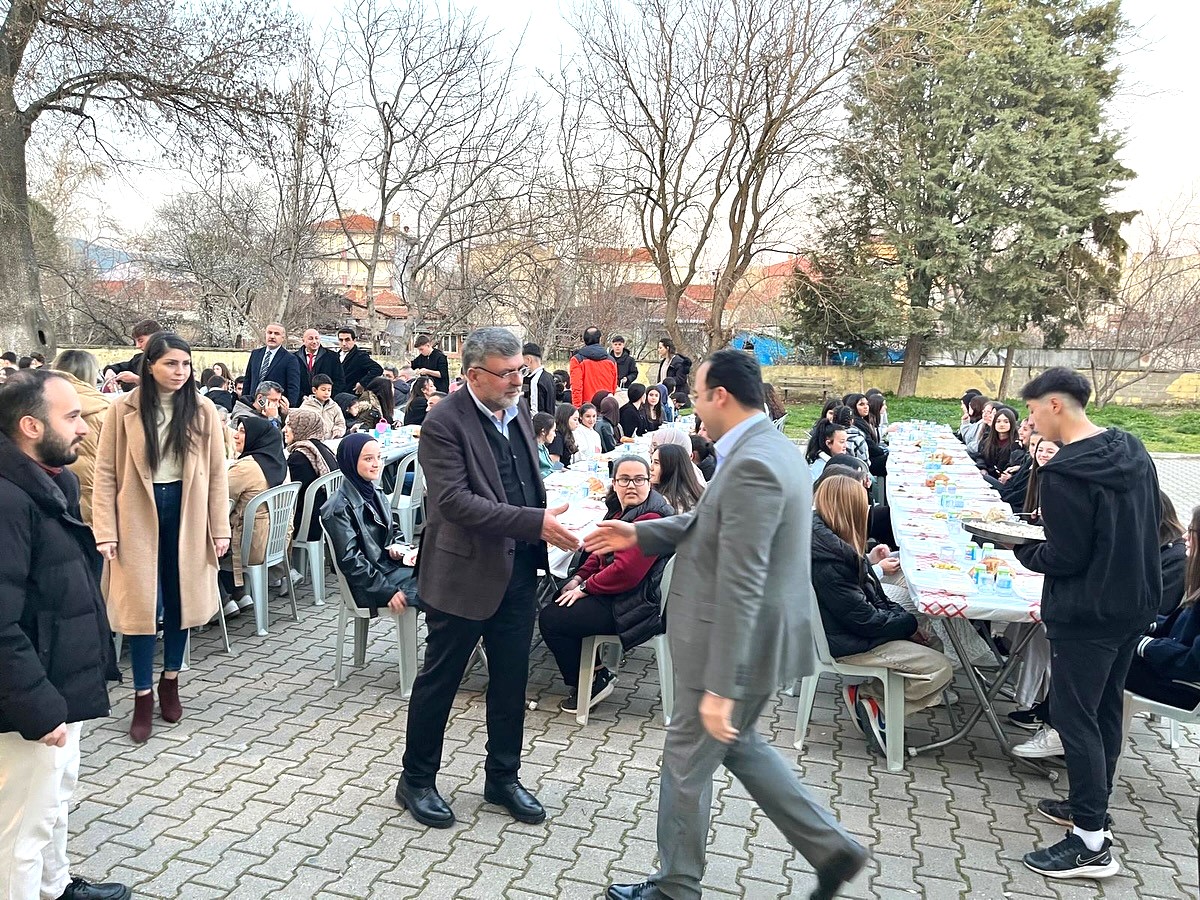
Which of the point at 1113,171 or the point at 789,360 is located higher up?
the point at 1113,171

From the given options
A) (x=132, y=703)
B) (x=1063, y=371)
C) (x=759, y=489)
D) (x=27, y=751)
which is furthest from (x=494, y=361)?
(x=132, y=703)

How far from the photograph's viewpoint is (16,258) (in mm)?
13320

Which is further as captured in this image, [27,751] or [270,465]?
[270,465]

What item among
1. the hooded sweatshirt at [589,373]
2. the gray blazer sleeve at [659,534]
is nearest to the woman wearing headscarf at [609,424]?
the hooded sweatshirt at [589,373]

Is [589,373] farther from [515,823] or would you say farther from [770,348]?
[770,348]

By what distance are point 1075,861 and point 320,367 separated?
27.9ft

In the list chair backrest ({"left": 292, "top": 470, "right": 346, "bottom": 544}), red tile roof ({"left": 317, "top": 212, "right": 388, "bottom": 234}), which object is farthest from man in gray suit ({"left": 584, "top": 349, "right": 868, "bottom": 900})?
red tile roof ({"left": 317, "top": 212, "right": 388, "bottom": 234})

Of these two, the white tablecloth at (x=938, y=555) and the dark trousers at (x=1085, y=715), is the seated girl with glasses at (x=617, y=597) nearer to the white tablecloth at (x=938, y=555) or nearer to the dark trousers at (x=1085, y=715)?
the white tablecloth at (x=938, y=555)

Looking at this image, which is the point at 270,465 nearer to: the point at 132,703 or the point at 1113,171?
the point at 132,703

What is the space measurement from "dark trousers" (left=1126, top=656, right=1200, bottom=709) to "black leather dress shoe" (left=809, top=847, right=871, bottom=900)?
1.70 m

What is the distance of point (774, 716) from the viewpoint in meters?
4.54

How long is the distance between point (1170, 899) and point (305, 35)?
1620 centimetres

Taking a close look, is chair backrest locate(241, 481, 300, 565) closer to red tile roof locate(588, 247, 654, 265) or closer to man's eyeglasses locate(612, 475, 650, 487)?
man's eyeglasses locate(612, 475, 650, 487)

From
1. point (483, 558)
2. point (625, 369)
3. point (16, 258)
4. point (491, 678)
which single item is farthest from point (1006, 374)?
point (483, 558)
